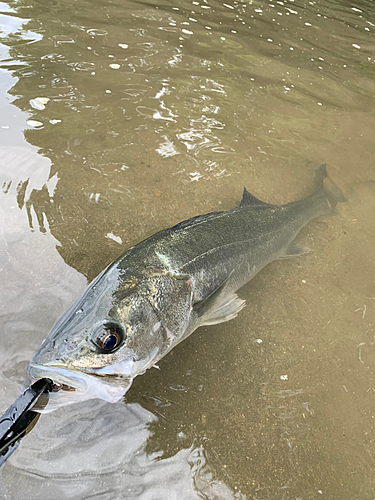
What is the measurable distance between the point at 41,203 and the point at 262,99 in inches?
177

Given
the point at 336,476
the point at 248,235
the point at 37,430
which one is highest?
the point at 248,235

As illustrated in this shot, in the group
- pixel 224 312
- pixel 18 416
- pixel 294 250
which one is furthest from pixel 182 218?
pixel 18 416

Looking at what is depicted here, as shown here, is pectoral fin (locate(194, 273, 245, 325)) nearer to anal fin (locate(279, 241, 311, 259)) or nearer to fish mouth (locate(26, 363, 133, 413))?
fish mouth (locate(26, 363, 133, 413))

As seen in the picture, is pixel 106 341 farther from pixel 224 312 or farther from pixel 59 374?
pixel 224 312

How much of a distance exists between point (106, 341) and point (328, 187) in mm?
4000

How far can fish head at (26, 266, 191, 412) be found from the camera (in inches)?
75.5

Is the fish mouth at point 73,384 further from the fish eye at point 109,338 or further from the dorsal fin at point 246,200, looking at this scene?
the dorsal fin at point 246,200

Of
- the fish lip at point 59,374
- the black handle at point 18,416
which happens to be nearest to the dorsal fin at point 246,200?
the fish lip at point 59,374

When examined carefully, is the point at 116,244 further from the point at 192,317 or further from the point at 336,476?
the point at 336,476

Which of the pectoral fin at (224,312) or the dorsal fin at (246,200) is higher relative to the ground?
the dorsal fin at (246,200)

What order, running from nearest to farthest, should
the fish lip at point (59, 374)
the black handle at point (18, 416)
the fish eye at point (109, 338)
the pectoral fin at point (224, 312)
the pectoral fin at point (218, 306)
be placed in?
the black handle at point (18, 416)
the fish lip at point (59, 374)
the fish eye at point (109, 338)
the pectoral fin at point (218, 306)
the pectoral fin at point (224, 312)

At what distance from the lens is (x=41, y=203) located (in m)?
3.75

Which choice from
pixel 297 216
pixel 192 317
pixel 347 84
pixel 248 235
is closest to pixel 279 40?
pixel 347 84

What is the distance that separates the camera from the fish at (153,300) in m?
1.96
